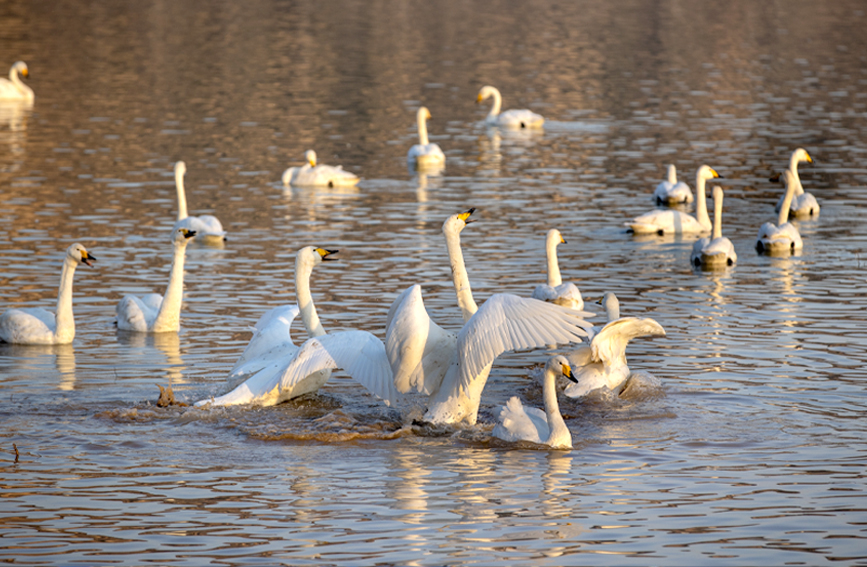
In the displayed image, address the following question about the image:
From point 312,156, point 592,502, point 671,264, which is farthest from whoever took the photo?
point 312,156

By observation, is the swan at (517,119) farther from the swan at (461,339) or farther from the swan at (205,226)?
the swan at (461,339)

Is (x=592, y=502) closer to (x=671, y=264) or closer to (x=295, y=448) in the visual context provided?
(x=295, y=448)

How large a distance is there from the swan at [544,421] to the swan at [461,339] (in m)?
0.41

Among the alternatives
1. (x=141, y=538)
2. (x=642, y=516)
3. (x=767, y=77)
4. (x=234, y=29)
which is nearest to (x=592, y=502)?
(x=642, y=516)

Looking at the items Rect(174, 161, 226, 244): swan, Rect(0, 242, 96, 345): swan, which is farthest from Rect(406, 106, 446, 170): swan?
Rect(0, 242, 96, 345): swan

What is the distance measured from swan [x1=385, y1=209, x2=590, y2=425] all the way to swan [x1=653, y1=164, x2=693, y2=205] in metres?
11.2

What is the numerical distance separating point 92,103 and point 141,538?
27879 mm

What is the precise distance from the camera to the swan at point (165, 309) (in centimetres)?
1384

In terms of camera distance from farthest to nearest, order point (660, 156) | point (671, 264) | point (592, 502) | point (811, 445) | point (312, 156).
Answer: point (660, 156) < point (312, 156) < point (671, 264) < point (811, 445) < point (592, 502)

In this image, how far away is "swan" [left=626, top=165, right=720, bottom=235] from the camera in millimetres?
19438

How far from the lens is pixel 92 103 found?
33.9 metres

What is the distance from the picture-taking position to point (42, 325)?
1341cm

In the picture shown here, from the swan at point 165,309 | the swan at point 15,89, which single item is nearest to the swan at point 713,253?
the swan at point 165,309

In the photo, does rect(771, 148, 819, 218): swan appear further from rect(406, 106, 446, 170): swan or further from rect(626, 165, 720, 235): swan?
rect(406, 106, 446, 170): swan
